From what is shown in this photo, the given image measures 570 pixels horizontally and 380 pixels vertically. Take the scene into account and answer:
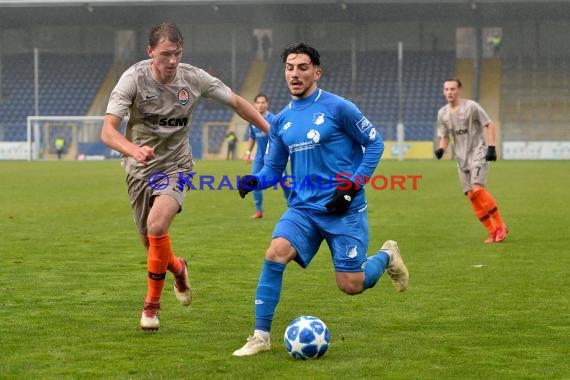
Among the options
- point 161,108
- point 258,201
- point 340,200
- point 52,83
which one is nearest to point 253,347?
point 340,200

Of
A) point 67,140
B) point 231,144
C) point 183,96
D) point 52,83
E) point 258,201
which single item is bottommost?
point 258,201

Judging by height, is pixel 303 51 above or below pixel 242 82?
below

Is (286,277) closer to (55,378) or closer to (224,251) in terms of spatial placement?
(224,251)

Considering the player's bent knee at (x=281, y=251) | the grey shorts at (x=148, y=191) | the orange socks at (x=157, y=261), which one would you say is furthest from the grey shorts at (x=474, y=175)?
the player's bent knee at (x=281, y=251)

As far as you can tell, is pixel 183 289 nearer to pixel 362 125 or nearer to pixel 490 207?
pixel 362 125

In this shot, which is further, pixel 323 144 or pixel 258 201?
pixel 258 201

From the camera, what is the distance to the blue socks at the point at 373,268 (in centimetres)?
718

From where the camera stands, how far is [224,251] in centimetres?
1292

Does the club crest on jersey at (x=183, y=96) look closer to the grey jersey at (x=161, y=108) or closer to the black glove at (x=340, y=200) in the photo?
the grey jersey at (x=161, y=108)

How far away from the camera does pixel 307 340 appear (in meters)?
6.30

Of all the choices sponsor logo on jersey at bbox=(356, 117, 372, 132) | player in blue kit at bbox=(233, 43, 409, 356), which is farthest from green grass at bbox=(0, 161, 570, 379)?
sponsor logo on jersey at bbox=(356, 117, 372, 132)

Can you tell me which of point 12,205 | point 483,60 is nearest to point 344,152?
point 12,205

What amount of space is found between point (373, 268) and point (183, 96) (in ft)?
5.96

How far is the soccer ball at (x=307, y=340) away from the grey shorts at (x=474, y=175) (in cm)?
803
